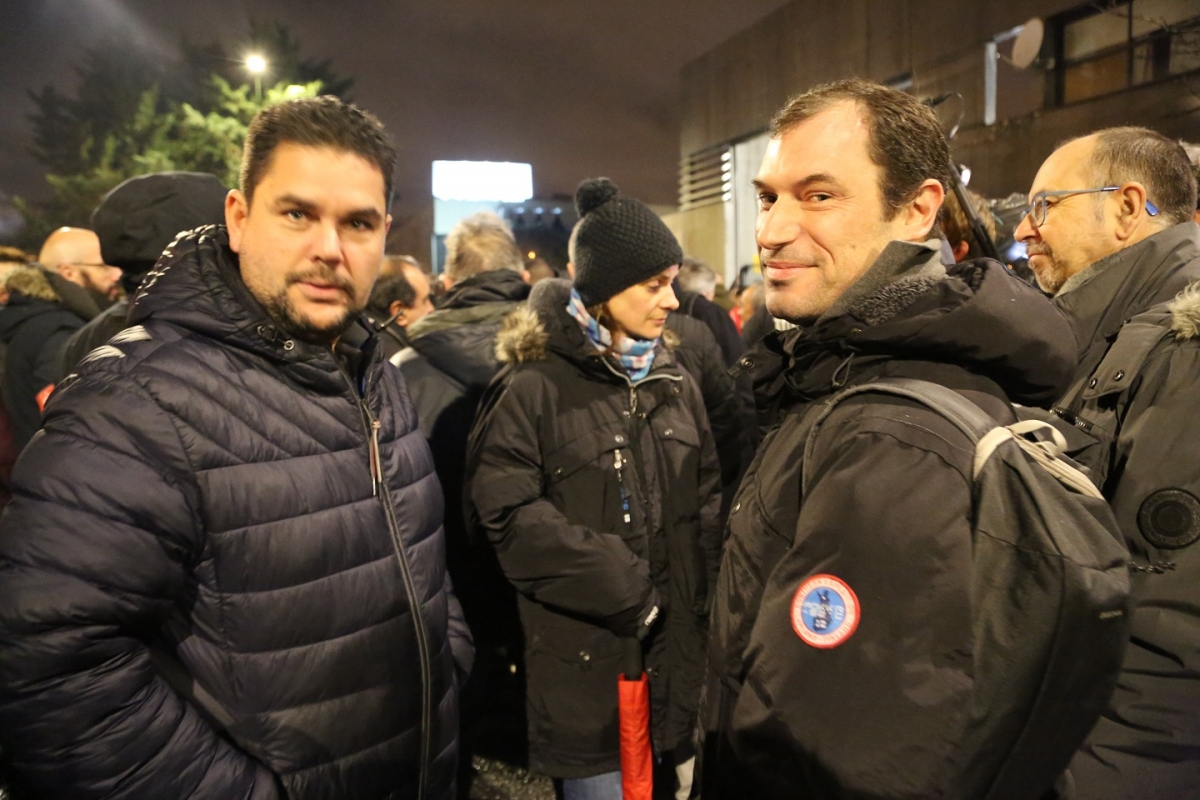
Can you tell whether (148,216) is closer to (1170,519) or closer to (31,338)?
(31,338)

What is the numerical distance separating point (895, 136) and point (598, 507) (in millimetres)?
1703

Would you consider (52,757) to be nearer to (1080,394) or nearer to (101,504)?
(101,504)

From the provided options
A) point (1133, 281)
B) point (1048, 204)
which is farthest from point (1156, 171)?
point (1133, 281)

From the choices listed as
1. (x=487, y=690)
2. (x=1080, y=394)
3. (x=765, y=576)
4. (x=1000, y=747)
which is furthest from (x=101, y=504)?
(x=487, y=690)

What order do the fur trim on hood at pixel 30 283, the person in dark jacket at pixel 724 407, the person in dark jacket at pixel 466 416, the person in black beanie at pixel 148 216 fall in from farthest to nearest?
the fur trim on hood at pixel 30 283 < the person in dark jacket at pixel 724 407 < the person in dark jacket at pixel 466 416 < the person in black beanie at pixel 148 216

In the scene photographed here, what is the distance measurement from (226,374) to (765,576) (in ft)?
4.01

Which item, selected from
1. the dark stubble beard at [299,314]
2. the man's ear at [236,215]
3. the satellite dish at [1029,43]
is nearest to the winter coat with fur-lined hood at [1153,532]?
the dark stubble beard at [299,314]

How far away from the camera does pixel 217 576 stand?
157 centimetres

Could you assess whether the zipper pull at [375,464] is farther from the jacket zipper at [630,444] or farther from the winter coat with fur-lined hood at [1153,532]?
the winter coat with fur-lined hood at [1153,532]

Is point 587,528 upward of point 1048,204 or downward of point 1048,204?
downward

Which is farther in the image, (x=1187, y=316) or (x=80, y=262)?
(x=80, y=262)

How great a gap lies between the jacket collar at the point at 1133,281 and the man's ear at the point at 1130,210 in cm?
11

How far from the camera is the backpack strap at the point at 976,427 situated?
1146 mm

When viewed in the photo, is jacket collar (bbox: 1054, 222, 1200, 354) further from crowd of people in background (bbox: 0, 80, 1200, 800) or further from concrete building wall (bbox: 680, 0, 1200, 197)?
concrete building wall (bbox: 680, 0, 1200, 197)
